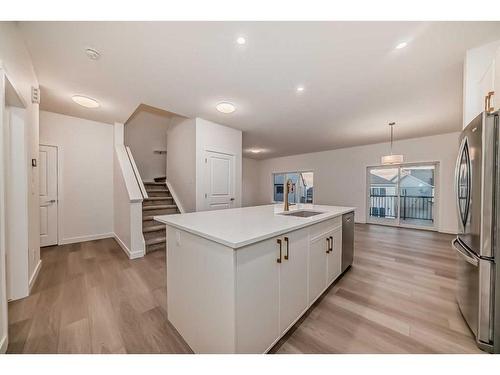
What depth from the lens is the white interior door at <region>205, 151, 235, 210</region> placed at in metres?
3.88

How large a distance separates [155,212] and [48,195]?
194 centimetres

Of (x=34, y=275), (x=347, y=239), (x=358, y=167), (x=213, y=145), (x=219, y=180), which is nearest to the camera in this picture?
(x=34, y=275)

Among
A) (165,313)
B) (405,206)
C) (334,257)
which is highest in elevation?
(405,206)

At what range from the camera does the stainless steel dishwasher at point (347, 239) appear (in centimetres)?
235

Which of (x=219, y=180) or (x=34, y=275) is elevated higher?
(x=219, y=180)

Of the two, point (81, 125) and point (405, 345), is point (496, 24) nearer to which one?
point (405, 345)

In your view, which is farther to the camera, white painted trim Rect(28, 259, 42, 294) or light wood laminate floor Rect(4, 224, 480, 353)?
white painted trim Rect(28, 259, 42, 294)

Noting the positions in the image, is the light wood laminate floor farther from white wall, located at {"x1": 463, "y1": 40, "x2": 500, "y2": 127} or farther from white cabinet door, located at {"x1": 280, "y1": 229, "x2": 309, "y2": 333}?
white wall, located at {"x1": 463, "y1": 40, "x2": 500, "y2": 127}

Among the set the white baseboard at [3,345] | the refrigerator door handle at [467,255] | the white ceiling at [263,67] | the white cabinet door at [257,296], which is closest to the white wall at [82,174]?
the white ceiling at [263,67]

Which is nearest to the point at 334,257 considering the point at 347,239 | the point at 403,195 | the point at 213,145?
the point at 347,239

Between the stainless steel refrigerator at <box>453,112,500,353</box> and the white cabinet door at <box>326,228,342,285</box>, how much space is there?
987 millimetres

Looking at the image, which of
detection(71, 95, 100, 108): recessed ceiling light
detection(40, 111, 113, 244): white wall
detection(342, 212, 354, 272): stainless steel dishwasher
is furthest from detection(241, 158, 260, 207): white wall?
detection(342, 212, 354, 272): stainless steel dishwasher

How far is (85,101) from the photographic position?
9.84ft

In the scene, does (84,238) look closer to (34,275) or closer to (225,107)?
(34,275)
